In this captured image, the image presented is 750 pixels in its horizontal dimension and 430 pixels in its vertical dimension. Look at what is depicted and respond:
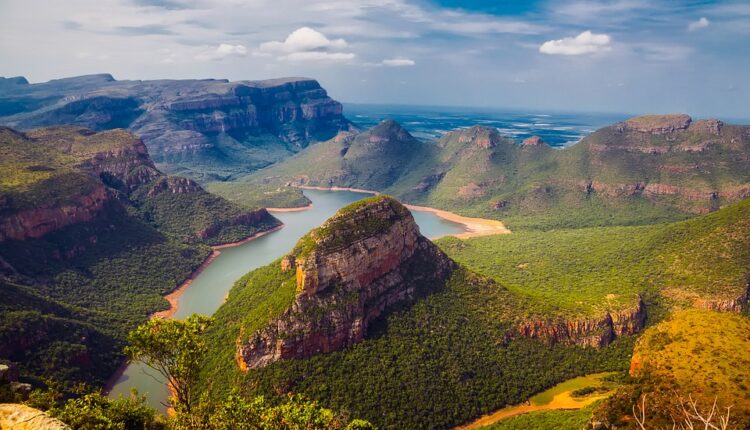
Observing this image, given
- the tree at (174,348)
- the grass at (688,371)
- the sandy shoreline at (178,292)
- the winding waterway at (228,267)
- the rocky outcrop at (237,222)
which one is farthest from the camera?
the rocky outcrop at (237,222)

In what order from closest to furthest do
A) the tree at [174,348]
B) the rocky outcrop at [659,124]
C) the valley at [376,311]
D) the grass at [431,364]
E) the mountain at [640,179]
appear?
the tree at [174,348] → the valley at [376,311] → the grass at [431,364] → the mountain at [640,179] → the rocky outcrop at [659,124]

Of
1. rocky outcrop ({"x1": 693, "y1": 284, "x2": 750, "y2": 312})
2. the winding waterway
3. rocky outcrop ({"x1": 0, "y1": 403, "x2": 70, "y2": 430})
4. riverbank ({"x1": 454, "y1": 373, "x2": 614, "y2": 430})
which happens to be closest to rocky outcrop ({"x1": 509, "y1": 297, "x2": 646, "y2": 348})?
riverbank ({"x1": 454, "y1": 373, "x2": 614, "y2": 430})

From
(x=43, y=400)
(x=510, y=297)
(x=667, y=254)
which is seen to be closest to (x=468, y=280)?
(x=510, y=297)

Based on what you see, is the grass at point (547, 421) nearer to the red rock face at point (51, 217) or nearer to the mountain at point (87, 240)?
the mountain at point (87, 240)

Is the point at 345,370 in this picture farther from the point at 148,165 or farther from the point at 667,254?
the point at 148,165

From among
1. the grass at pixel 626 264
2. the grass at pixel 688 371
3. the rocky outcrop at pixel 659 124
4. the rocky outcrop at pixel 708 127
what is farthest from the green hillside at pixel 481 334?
the rocky outcrop at pixel 659 124

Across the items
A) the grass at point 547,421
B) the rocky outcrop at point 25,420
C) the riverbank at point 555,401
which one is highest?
the rocky outcrop at point 25,420

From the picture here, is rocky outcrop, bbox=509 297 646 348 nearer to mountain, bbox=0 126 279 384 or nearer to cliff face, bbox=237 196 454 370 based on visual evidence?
cliff face, bbox=237 196 454 370
